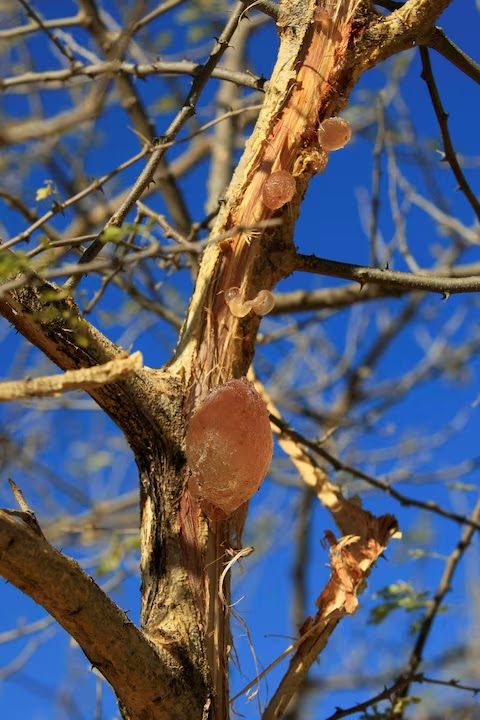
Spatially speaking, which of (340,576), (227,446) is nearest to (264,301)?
(227,446)

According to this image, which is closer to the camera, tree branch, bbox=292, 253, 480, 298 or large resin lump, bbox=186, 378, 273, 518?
large resin lump, bbox=186, 378, 273, 518

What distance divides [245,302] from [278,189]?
0.33 m

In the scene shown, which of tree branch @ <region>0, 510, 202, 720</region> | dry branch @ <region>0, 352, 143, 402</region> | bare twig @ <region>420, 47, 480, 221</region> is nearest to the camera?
dry branch @ <region>0, 352, 143, 402</region>

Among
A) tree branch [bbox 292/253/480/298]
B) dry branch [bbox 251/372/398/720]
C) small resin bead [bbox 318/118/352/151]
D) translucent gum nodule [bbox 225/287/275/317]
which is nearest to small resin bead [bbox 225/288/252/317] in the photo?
translucent gum nodule [bbox 225/287/275/317]

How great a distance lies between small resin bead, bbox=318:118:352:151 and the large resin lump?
776 millimetres

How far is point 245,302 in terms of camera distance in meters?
2.29

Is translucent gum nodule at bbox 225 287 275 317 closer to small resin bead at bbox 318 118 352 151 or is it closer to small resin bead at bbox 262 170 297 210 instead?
small resin bead at bbox 262 170 297 210

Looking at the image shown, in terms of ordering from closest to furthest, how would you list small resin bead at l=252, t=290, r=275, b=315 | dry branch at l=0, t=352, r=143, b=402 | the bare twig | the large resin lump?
dry branch at l=0, t=352, r=143, b=402
the large resin lump
small resin bead at l=252, t=290, r=275, b=315
the bare twig

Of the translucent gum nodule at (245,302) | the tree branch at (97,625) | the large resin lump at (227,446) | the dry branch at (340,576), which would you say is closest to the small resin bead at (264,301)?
the translucent gum nodule at (245,302)

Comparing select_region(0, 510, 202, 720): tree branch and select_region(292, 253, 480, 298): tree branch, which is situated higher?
select_region(292, 253, 480, 298): tree branch

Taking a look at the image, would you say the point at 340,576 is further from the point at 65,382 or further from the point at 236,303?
the point at 65,382

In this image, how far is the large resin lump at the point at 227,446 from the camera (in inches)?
80.4

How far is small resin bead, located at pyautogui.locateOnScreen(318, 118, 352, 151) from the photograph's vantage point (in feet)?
7.64

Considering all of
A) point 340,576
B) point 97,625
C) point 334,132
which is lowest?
point 97,625
